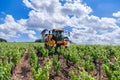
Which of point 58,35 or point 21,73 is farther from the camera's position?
point 58,35

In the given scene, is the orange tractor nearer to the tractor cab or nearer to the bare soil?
the tractor cab

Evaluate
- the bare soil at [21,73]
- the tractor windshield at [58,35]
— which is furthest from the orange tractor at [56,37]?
the bare soil at [21,73]

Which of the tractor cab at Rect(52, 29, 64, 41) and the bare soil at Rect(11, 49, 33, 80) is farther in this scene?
the tractor cab at Rect(52, 29, 64, 41)

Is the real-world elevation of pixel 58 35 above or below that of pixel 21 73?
above

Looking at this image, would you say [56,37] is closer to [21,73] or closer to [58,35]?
[58,35]

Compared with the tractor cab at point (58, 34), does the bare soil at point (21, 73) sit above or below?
below

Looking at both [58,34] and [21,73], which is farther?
[58,34]

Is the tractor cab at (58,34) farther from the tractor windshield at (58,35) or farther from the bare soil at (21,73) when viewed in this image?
the bare soil at (21,73)

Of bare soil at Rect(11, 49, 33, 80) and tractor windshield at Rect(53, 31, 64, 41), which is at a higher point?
tractor windshield at Rect(53, 31, 64, 41)

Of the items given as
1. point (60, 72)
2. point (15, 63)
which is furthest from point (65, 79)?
point (15, 63)

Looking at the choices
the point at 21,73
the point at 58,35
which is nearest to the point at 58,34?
the point at 58,35

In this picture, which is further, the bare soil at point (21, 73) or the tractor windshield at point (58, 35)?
the tractor windshield at point (58, 35)

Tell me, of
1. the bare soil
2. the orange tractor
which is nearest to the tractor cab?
the orange tractor

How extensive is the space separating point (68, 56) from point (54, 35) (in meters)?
6.34
